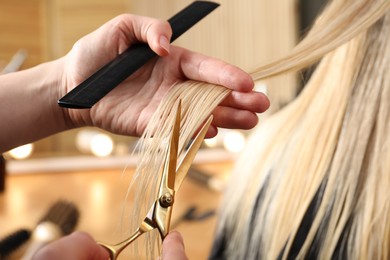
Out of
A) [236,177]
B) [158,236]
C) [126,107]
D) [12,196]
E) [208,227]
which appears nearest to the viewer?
[158,236]

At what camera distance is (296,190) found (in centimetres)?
88

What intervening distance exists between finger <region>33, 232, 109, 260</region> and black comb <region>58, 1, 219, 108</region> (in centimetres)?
14

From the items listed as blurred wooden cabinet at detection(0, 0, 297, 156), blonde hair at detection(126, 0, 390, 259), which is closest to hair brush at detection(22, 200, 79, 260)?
blonde hair at detection(126, 0, 390, 259)

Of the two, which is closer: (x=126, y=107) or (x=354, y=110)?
(x=126, y=107)

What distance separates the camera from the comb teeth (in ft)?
3.59

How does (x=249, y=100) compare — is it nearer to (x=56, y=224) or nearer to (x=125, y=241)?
(x=125, y=241)

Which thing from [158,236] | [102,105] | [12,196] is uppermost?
[102,105]

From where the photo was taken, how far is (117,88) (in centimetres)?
75

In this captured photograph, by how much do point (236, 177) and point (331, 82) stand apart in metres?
0.29

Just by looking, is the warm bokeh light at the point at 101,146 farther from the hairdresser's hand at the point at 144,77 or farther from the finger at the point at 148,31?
the finger at the point at 148,31

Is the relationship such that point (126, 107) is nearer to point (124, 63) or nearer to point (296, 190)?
point (124, 63)

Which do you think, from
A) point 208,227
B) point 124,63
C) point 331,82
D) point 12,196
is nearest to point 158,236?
point 124,63

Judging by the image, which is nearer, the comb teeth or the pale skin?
the pale skin

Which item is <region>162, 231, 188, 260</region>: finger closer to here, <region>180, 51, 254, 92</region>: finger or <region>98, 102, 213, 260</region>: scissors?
<region>98, 102, 213, 260</region>: scissors
